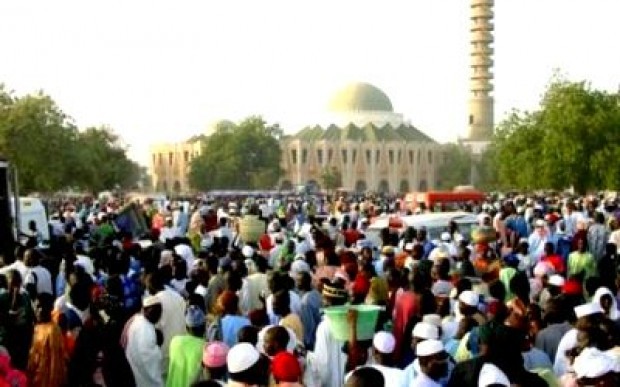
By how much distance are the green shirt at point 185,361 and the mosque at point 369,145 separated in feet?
343

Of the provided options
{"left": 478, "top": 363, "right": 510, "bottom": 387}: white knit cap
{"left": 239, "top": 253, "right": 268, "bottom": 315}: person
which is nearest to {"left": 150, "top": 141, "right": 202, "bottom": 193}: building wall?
{"left": 239, "top": 253, "right": 268, "bottom": 315}: person

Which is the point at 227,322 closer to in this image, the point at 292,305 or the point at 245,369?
the point at 292,305

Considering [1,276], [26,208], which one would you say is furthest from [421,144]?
[1,276]

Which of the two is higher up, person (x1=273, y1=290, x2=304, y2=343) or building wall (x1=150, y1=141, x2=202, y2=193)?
building wall (x1=150, y1=141, x2=202, y2=193)

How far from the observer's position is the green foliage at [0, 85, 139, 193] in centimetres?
4481

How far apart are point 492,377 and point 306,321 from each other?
4068 mm

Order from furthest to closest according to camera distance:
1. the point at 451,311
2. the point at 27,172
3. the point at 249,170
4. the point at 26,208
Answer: the point at 249,170 < the point at 27,172 < the point at 26,208 < the point at 451,311

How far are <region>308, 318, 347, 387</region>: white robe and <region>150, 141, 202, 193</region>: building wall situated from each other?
357 feet

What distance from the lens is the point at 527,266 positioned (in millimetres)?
13219

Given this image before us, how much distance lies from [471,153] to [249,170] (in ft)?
93.7

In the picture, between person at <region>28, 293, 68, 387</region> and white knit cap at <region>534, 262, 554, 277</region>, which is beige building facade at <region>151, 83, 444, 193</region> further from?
person at <region>28, 293, 68, 387</region>

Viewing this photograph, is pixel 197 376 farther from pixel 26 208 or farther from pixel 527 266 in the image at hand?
pixel 26 208

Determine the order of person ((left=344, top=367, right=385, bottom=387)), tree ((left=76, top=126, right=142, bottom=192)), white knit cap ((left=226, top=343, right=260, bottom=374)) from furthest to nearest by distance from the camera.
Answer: tree ((left=76, top=126, right=142, bottom=192)) < white knit cap ((left=226, top=343, right=260, bottom=374)) < person ((left=344, top=367, right=385, bottom=387))

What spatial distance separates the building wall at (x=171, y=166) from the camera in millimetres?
117938
